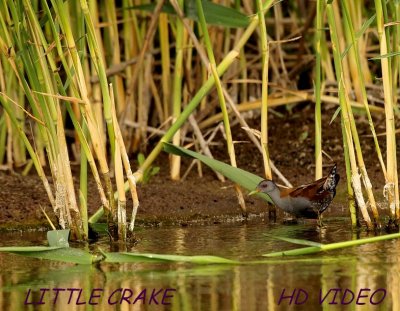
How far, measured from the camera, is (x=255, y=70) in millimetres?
9609

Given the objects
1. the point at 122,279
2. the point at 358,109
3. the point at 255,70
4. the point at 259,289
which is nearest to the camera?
the point at 259,289

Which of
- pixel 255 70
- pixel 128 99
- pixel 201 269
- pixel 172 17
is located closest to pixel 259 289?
pixel 201 269

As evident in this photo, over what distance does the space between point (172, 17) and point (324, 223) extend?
2.60 metres

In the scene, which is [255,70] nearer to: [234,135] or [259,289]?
[234,135]

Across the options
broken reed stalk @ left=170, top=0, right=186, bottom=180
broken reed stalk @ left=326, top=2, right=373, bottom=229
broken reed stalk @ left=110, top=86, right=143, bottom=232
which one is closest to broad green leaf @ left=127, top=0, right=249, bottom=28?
broken reed stalk @ left=170, top=0, right=186, bottom=180

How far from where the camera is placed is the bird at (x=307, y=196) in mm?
6730

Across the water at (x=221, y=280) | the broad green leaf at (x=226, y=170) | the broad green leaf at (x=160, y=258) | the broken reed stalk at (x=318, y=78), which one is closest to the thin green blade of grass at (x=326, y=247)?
the water at (x=221, y=280)

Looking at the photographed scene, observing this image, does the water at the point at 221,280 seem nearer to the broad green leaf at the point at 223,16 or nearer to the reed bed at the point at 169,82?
the reed bed at the point at 169,82

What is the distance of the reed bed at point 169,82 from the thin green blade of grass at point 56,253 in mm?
608

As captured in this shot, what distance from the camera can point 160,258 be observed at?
501 centimetres

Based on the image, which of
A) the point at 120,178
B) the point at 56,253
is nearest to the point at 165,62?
the point at 120,178

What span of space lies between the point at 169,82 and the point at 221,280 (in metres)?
4.13

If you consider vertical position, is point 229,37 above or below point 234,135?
above

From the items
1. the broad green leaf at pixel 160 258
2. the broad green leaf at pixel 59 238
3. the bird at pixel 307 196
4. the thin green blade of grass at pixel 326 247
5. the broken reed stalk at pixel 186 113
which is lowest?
the broad green leaf at pixel 160 258
